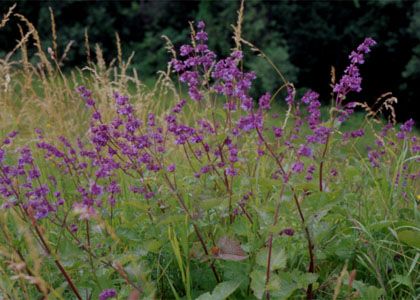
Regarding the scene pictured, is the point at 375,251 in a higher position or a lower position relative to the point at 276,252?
lower

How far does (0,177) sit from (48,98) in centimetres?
221

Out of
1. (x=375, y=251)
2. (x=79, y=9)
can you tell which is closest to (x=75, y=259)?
(x=375, y=251)

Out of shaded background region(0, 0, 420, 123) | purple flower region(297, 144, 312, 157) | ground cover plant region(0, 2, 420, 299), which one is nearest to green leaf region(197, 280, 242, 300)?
ground cover plant region(0, 2, 420, 299)

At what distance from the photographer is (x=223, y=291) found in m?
1.96

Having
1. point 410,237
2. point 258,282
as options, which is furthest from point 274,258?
point 410,237

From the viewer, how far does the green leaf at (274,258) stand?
197 centimetres

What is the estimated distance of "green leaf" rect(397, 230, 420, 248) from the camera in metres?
2.30

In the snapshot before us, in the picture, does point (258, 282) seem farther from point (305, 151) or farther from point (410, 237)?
point (410, 237)

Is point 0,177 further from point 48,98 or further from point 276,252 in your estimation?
point 48,98

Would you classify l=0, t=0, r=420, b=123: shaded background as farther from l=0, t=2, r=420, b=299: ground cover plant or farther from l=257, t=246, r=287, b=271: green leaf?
l=257, t=246, r=287, b=271: green leaf

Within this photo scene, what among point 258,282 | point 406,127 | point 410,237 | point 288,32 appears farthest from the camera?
point 288,32

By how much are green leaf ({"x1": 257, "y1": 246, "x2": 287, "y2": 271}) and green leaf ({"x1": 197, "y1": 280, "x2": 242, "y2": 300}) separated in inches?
3.9

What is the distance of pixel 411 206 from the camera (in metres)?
2.87

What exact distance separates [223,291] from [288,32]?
8496 mm
